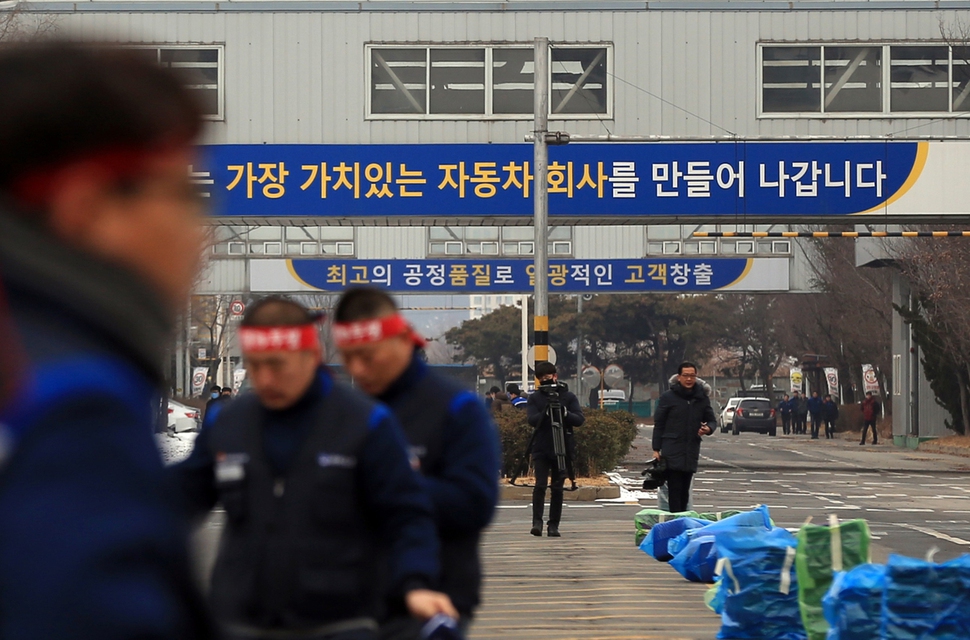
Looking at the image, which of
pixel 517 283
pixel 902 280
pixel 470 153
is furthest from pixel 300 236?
pixel 902 280

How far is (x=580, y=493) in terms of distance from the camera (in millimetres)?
19734

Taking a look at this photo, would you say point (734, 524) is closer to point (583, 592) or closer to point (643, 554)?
point (583, 592)

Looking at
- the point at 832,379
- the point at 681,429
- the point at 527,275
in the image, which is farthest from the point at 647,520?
the point at 832,379

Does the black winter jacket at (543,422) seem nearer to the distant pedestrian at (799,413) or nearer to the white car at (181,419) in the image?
the white car at (181,419)

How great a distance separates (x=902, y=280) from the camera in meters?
41.2

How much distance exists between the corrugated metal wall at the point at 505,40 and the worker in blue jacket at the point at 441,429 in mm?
23215

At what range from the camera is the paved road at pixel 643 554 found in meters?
9.12

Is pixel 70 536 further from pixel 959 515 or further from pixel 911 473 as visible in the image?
pixel 911 473

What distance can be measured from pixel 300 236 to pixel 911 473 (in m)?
16.3

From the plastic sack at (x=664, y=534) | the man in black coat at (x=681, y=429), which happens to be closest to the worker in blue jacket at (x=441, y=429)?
the plastic sack at (x=664, y=534)

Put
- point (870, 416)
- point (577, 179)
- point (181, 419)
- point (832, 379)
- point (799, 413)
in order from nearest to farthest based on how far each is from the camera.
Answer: point (577, 179) → point (181, 419) → point (870, 416) → point (799, 413) → point (832, 379)

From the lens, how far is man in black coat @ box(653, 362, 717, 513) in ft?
45.5

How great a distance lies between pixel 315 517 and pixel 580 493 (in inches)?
643

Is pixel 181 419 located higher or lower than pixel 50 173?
lower
